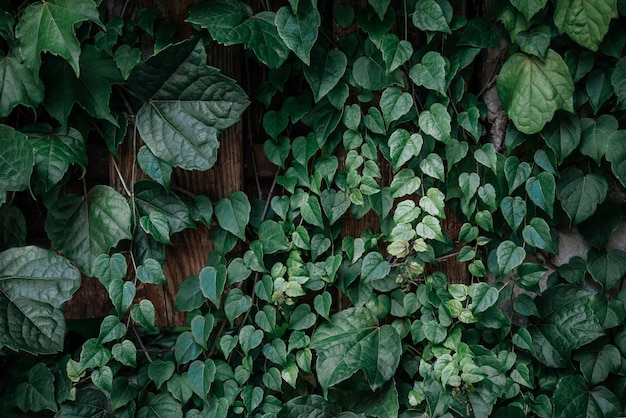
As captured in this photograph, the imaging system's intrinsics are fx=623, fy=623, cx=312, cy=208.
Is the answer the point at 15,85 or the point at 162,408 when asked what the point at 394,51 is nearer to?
the point at 15,85

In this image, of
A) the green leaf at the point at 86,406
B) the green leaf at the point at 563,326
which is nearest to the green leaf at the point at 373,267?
the green leaf at the point at 563,326

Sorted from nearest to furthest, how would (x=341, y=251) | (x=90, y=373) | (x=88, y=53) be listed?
(x=88, y=53) < (x=341, y=251) < (x=90, y=373)

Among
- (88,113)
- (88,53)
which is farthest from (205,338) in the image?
(88,53)

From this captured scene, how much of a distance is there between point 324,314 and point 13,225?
2.80ft

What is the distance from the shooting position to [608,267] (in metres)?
1.59

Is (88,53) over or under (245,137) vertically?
over

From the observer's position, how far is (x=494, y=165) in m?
1.55

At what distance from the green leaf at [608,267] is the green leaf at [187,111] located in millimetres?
981

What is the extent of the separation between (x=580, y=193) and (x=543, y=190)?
0.31 ft

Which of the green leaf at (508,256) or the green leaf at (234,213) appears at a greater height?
the green leaf at (234,213)

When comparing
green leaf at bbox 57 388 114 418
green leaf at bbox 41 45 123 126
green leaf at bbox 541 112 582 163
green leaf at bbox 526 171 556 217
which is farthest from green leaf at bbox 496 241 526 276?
green leaf at bbox 57 388 114 418

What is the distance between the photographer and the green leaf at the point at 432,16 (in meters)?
1.47

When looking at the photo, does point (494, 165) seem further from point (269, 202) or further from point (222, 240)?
point (222, 240)

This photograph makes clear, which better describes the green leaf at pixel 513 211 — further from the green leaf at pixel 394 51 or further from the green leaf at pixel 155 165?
the green leaf at pixel 155 165
